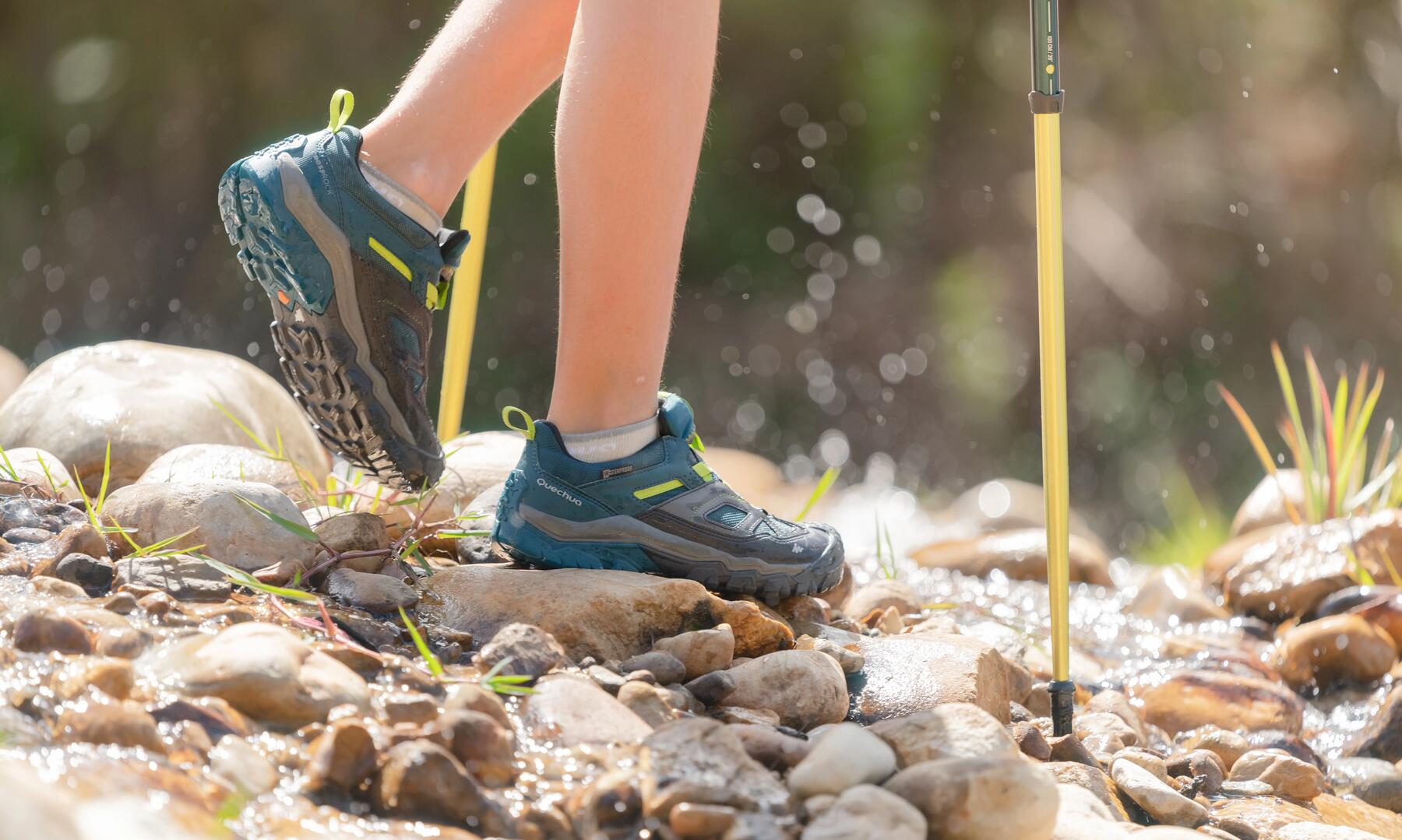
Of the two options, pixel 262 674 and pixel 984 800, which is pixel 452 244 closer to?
pixel 262 674

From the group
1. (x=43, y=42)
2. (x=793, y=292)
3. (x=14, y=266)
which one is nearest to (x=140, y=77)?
(x=43, y=42)

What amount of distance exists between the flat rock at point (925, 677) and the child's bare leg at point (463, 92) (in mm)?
747

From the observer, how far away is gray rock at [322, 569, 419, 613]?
131cm

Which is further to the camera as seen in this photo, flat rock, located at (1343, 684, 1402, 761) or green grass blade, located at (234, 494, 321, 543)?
flat rock, located at (1343, 684, 1402, 761)

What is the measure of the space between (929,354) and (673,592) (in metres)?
5.05

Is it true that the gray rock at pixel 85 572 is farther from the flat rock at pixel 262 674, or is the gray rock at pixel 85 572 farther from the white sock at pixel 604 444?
the white sock at pixel 604 444

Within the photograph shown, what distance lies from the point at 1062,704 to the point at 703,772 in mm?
647

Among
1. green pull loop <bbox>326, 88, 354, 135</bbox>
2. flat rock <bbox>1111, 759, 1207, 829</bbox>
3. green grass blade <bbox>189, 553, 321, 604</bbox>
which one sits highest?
green pull loop <bbox>326, 88, 354, 135</bbox>

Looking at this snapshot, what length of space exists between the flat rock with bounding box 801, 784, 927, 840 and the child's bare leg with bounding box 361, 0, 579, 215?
32.9 inches

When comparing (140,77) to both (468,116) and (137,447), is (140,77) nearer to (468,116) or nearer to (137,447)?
(137,447)

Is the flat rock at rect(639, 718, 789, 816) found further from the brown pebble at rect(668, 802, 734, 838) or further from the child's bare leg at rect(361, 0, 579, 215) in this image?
the child's bare leg at rect(361, 0, 579, 215)

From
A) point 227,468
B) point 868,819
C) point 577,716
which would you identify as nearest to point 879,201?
point 227,468

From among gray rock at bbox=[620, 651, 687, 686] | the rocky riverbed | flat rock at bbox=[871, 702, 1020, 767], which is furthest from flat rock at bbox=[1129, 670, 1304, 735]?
gray rock at bbox=[620, 651, 687, 686]

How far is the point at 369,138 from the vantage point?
1.43 meters
